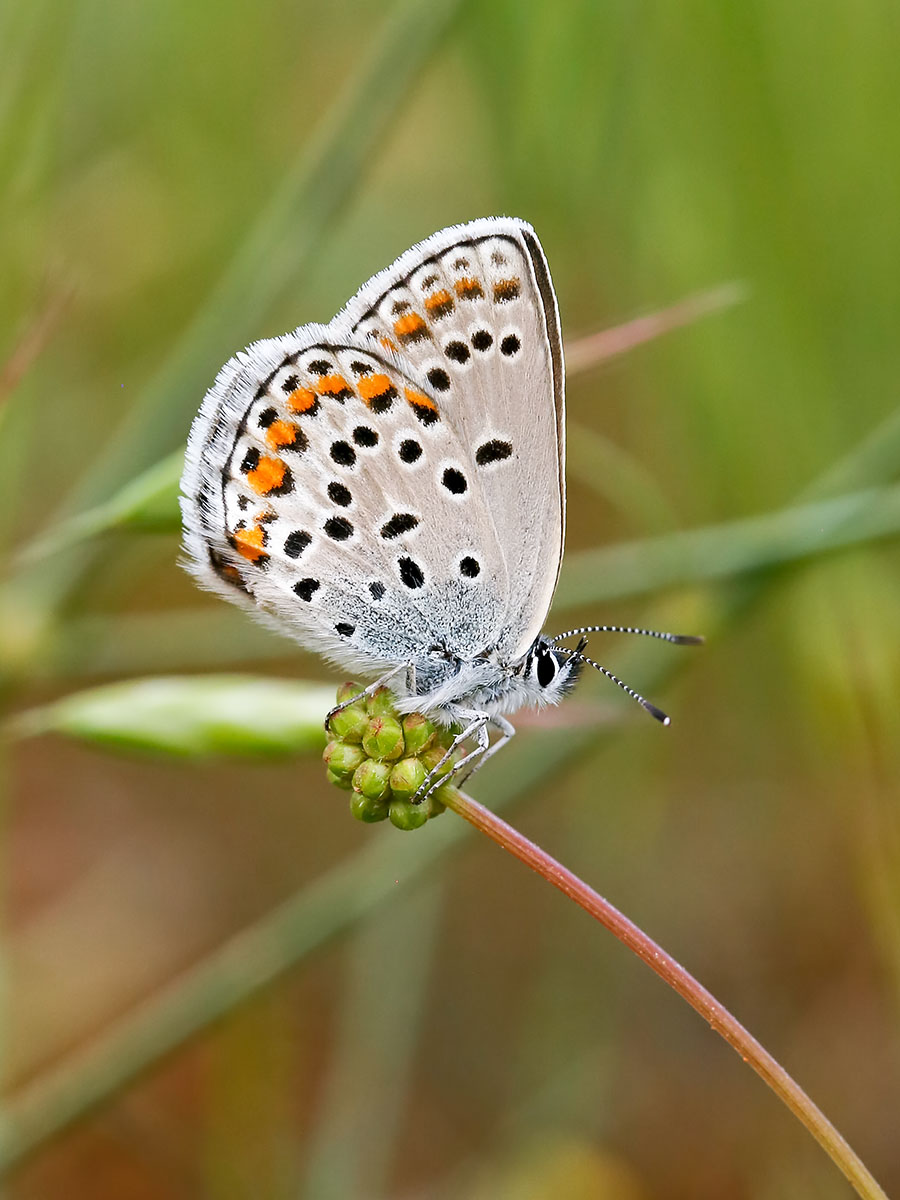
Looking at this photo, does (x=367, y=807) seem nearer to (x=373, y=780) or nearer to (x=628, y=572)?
(x=373, y=780)

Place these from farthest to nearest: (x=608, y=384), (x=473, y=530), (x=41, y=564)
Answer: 1. (x=608, y=384)
2. (x=41, y=564)
3. (x=473, y=530)

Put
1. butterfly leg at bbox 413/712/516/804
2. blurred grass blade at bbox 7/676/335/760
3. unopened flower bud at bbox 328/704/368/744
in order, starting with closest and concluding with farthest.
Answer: butterfly leg at bbox 413/712/516/804 → unopened flower bud at bbox 328/704/368/744 → blurred grass blade at bbox 7/676/335/760

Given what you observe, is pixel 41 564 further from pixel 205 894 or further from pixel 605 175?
pixel 205 894

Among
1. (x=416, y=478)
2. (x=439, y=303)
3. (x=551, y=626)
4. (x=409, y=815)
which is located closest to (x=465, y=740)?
(x=409, y=815)

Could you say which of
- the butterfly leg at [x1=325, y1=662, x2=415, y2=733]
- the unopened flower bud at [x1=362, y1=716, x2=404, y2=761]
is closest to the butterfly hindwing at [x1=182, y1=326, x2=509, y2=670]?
the butterfly leg at [x1=325, y1=662, x2=415, y2=733]

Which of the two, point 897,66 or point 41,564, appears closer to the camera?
point 41,564

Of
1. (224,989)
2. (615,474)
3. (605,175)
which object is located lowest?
(224,989)

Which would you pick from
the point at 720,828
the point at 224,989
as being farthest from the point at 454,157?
the point at 224,989

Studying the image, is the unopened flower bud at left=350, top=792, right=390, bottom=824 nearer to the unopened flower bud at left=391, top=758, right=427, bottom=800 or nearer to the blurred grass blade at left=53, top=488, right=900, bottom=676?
the unopened flower bud at left=391, top=758, right=427, bottom=800
